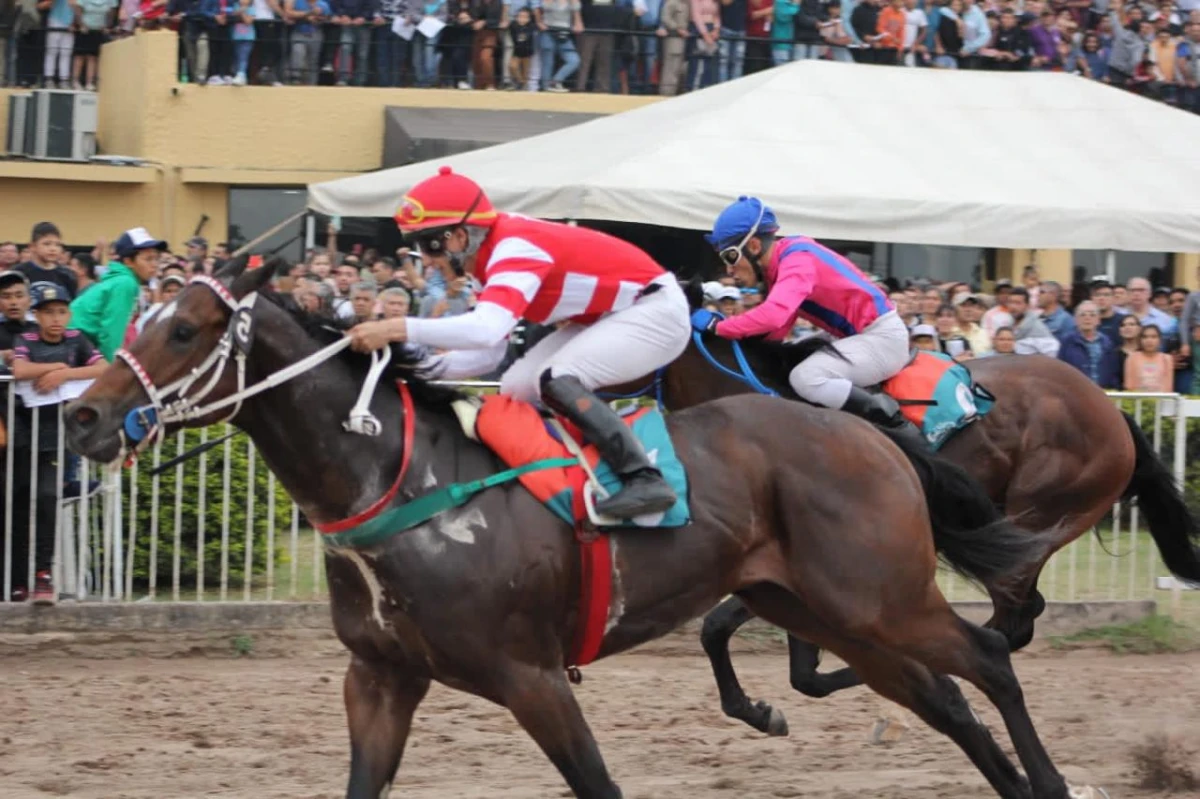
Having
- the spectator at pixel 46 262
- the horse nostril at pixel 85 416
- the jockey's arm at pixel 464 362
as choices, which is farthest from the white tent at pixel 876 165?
the horse nostril at pixel 85 416

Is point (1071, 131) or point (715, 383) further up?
point (1071, 131)

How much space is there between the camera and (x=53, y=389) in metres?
8.45

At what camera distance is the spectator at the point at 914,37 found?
19.7 metres

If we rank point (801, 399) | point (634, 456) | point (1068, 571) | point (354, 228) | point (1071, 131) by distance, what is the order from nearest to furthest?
point (634, 456), point (801, 399), point (1068, 571), point (1071, 131), point (354, 228)

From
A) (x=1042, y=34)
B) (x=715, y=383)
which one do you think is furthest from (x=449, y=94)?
(x=715, y=383)

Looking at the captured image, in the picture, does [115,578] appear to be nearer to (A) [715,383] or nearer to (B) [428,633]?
(A) [715,383]

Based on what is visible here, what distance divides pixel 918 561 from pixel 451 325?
5.50ft

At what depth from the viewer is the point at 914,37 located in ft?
64.7

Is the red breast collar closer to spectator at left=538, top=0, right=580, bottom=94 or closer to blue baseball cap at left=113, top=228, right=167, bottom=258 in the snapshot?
blue baseball cap at left=113, top=228, right=167, bottom=258

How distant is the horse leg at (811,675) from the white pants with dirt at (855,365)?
0.97m

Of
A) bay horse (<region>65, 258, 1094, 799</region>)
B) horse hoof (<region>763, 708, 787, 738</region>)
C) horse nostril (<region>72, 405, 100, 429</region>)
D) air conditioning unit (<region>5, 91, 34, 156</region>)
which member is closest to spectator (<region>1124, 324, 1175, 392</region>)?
horse hoof (<region>763, 708, 787, 738</region>)

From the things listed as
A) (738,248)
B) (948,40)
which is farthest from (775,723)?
(948,40)

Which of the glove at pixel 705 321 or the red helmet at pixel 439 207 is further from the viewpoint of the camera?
the glove at pixel 705 321

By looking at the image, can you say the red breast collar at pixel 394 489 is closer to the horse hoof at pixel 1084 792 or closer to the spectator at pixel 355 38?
the horse hoof at pixel 1084 792
